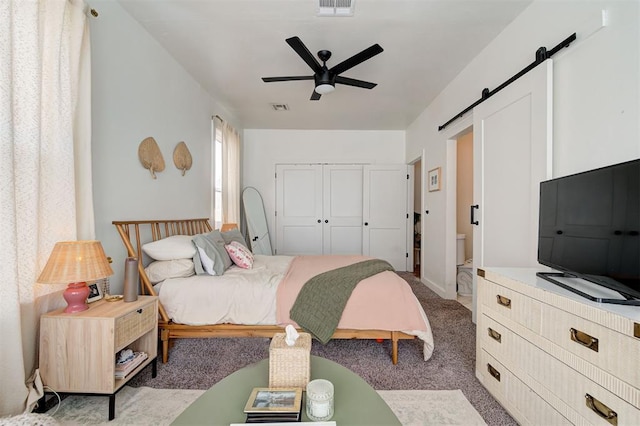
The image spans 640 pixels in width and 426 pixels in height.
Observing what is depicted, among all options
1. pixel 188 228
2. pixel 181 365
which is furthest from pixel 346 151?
pixel 181 365

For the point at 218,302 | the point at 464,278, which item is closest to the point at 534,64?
the point at 464,278

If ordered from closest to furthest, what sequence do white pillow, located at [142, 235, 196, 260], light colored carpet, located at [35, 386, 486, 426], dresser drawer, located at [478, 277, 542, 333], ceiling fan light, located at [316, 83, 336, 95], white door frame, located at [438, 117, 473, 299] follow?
dresser drawer, located at [478, 277, 542, 333] → light colored carpet, located at [35, 386, 486, 426] → white pillow, located at [142, 235, 196, 260] → ceiling fan light, located at [316, 83, 336, 95] → white door frame, located at [438, 117, 473, 299]

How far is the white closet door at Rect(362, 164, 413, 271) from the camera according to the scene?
530 centimetres

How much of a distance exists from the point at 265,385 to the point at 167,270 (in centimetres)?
148

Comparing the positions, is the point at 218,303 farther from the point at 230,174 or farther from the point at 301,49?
the point at 230,174

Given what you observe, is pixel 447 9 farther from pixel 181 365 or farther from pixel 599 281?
pixel 181 365

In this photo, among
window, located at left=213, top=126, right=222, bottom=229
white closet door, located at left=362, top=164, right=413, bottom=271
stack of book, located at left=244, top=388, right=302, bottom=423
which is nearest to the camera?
stack of book, located at left=244, top=388, right=302, bottom=423

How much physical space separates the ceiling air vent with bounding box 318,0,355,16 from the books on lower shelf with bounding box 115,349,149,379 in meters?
2.66

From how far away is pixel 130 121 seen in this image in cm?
229

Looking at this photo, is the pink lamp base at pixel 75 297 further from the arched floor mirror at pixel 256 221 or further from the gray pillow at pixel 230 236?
the arched floor mirror at pixel 256 221

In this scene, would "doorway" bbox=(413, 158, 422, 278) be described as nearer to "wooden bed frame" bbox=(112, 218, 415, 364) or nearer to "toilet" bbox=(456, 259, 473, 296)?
"toilet" bbox=(456, 259, 473, 296)

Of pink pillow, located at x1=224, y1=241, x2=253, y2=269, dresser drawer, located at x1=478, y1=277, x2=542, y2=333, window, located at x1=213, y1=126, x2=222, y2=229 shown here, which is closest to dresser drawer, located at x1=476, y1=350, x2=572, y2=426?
dresser drawer, located at x1=478, y1=277, x2=542, y2=333

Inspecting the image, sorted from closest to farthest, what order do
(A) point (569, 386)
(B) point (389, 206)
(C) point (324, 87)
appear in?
(A) point (569, 386) < (C) point (324, 87) < (B) point (389, 206)

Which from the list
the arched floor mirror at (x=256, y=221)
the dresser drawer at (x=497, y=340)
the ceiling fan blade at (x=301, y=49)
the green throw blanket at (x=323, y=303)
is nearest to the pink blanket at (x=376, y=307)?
the green throw blanket at (x=323, y=303)
